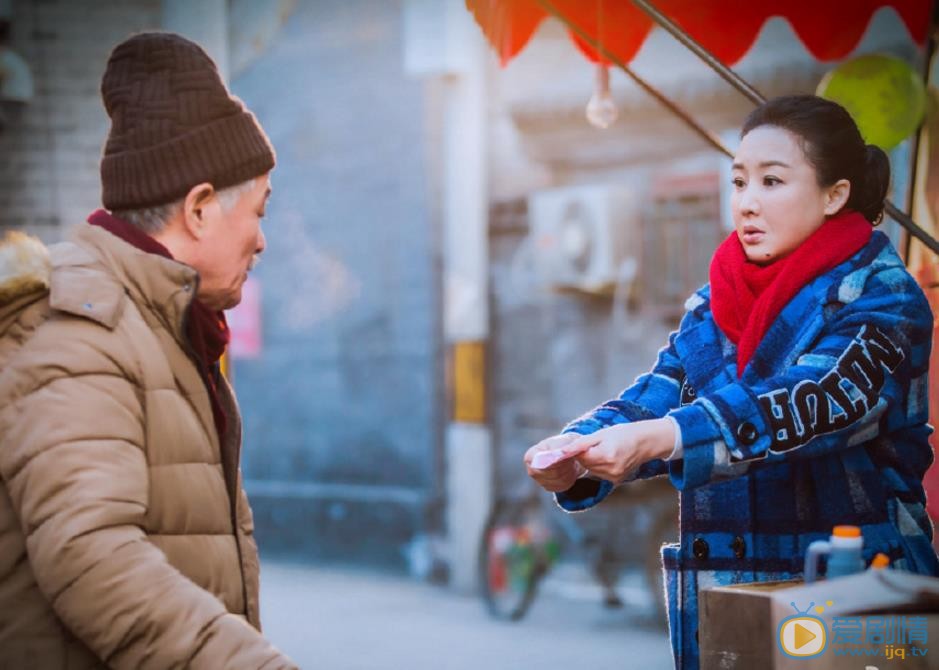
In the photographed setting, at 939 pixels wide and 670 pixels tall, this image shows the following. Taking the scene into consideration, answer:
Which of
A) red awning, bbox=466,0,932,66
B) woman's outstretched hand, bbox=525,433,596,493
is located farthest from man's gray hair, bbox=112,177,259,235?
red awning, bbox=466,0,932,66

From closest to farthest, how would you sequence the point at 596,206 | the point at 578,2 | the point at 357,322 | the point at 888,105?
the point at 578,2, the point at 888,105, the point at 596,206, the point at 357,322

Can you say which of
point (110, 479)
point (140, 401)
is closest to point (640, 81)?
point (140, 401)

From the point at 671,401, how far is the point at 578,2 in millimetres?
1491

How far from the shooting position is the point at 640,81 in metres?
2.95

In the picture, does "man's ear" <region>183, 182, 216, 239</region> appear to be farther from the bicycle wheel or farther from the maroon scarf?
the bicycle wheel

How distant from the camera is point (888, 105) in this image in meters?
3.67

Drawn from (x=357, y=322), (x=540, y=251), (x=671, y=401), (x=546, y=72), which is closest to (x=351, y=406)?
(x=357, y=322)

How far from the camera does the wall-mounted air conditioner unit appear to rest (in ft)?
30.1

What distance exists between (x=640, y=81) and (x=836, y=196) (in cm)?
87

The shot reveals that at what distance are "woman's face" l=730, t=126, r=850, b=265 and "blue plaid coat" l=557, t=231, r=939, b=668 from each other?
10 centimetres

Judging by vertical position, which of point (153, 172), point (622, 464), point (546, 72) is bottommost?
→ point (622, 464)

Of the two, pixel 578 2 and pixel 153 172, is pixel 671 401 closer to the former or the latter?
pixel 153 172

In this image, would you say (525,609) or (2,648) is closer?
(2,648)

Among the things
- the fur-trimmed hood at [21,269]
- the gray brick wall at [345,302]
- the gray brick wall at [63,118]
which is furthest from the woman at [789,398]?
the gray brick wall at [345,302]
